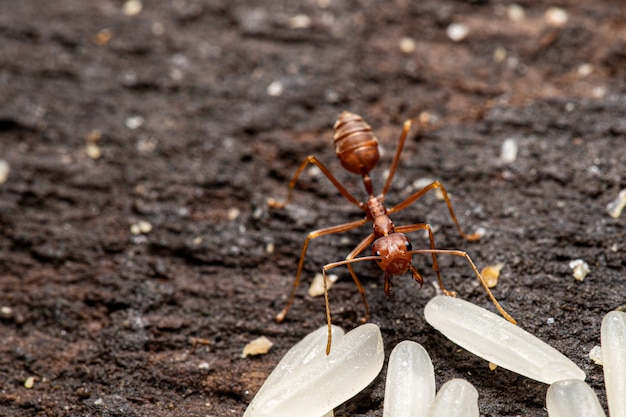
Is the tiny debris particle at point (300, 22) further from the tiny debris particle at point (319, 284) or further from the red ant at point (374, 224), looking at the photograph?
the tiny debris particle at point (319, 284)

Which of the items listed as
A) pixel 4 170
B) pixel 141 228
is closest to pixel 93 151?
pixel 4 170

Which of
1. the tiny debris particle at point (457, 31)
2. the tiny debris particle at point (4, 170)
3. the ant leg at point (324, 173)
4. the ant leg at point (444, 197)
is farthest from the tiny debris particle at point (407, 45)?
the tiny debris particle at point (4, 170)

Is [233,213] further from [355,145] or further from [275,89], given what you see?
[275,89]

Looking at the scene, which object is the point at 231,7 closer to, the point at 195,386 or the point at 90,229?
the point at 90,229

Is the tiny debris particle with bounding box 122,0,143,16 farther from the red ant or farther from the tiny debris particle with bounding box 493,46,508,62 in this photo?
the tiny debris particle with bounding box 493,46,508,62

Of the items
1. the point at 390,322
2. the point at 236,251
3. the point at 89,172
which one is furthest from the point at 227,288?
the point at 89,172

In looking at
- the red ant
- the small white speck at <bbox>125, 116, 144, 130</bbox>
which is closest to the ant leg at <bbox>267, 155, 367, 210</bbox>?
the red ant
